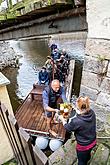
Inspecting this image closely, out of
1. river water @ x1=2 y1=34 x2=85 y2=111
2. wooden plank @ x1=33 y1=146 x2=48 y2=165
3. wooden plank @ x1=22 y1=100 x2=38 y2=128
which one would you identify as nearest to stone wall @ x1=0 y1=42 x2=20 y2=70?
river water @ x1=2 y1=34 x2=85 y2=111

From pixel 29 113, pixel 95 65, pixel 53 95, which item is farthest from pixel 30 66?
pixel 95 65

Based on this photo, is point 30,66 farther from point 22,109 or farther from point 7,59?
point 22,109

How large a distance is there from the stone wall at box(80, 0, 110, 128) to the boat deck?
11.3 feet

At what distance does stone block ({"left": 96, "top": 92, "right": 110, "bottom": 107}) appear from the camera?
11.1ft

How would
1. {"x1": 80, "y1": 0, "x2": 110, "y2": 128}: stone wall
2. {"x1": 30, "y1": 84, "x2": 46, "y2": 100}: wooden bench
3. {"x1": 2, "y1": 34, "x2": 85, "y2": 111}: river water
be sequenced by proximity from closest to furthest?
{"x1": 80, "y1": 0, "x2": 110, "y2": 128}: stone wall
{"x1": 30, "y1": 84, "x2": 46, "y2": 100}: wooden bench
{"x1": 2, "y1": 34, "x2": 85, "y2": 111}: river water

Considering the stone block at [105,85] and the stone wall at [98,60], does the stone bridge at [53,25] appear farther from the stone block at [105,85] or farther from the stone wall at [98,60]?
the stone block at [105,85]

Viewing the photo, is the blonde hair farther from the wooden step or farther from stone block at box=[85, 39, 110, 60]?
Result: the wooden step

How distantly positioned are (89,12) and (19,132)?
215 centimetres

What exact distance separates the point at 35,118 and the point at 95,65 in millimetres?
5151

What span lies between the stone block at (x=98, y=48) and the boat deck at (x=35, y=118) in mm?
3847

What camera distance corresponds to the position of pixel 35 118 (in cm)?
816

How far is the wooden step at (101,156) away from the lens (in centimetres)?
341

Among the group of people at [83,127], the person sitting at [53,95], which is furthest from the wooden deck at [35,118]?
the group of people at [83,127]

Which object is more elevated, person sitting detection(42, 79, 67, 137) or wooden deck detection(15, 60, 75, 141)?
person sitting detection(42, 79, 67, 137)
